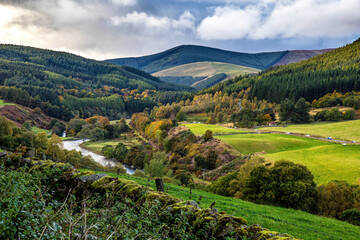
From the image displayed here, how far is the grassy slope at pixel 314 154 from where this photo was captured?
35.8 meters

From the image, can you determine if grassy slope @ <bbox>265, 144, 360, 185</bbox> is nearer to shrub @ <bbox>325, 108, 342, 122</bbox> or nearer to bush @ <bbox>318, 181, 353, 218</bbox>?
bush @ <bbox>318, 181, 353, 218</bbox>

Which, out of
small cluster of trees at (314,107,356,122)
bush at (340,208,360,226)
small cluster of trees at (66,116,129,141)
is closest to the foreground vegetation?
bush at (340,208,360,226)

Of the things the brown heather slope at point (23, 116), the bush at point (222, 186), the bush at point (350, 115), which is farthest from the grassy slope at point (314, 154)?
the brown heather slope at point (23, 116)

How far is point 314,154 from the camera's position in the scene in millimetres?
45656

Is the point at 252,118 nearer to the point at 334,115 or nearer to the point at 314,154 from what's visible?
the point at 334,115

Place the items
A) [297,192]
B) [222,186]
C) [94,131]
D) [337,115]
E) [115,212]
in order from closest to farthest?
1. [115,212]
2. [297,192]
3. [222,186]
4. [337,115]
5. [94,131]

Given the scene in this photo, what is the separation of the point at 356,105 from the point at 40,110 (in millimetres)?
198052

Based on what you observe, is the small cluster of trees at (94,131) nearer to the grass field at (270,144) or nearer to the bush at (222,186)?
the grass field at (270,144)

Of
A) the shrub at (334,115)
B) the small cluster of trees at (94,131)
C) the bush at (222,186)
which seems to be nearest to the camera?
the bush at (222,186)

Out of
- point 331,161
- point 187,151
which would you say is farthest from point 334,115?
point 187,151

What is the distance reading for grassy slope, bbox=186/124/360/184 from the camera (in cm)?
3581

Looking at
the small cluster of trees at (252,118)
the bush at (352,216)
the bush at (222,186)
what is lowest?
the bush at (222,186)

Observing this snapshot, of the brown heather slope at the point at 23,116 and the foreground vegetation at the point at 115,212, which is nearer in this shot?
the foreground vegetation at the point at 115,212

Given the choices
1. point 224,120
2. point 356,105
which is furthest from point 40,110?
point 356,105
